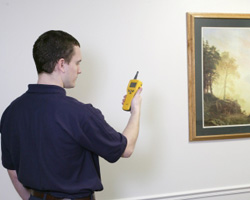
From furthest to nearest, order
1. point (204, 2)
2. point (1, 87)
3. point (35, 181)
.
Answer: point (204, 2) < point (1, 87) < point (35, 181)

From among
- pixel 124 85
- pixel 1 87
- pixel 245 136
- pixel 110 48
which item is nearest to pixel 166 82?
pixel 124 85

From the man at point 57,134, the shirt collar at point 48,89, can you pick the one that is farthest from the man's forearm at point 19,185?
the shirt collar at point 48,89

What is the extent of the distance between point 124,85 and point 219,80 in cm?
66

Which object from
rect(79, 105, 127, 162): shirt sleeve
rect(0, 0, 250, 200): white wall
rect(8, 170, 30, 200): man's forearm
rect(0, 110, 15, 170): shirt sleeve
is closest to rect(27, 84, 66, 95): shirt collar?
rect(79, 105, 127, 162): shirt sleeve

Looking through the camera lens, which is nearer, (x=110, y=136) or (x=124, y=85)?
(x=110, y=136)

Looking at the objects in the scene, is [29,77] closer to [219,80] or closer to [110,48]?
[110,48]

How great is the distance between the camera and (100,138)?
→ 3.39 feet

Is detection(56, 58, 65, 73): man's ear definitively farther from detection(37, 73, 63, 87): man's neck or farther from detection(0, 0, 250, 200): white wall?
detection(0, 0, 250, 200): white wall

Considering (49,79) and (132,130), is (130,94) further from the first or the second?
(49,79)

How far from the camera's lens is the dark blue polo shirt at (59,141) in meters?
1.01

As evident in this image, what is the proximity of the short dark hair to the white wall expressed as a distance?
627mm

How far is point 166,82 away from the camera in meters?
1.83

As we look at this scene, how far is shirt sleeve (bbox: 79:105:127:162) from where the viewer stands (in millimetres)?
1018

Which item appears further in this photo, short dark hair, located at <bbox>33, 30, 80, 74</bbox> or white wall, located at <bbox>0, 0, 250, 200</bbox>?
white wall, located at <bbox>0, 0, 250, 200</bbox>
